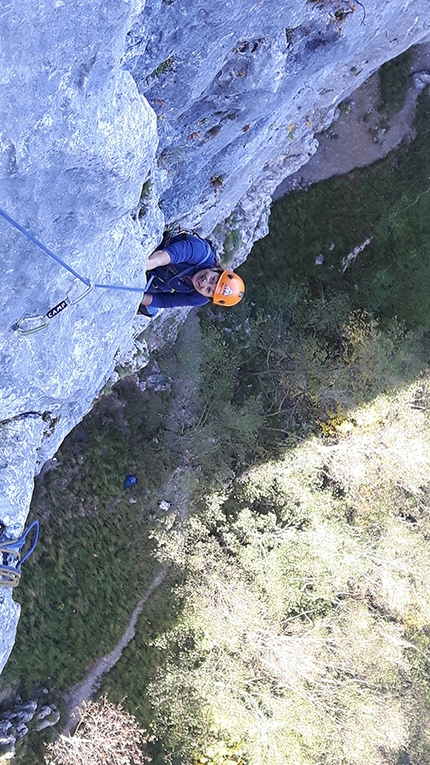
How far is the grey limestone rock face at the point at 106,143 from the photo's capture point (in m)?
4.14

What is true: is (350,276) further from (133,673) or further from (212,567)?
(133,673)

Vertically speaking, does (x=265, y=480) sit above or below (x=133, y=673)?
above

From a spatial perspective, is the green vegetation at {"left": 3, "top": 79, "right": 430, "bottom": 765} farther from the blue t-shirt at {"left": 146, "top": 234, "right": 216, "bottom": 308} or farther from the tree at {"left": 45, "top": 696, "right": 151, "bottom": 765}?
the blue t-shirt at {"left": 146, "top": 234, "right": 216, "bottom": 308}

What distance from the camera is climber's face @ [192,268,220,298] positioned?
7.26 m

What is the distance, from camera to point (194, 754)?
13477mm

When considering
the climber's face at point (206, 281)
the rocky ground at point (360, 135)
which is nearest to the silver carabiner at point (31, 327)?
the climber's face at point (206, 281)

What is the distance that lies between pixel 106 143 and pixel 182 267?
2866 millimetres

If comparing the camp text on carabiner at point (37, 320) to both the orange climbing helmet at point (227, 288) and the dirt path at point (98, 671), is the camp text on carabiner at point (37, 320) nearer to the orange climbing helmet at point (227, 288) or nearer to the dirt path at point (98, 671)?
the orange climbing helmet at point (227, 288)

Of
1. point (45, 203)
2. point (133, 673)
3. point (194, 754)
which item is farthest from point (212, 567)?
point (45, 203)

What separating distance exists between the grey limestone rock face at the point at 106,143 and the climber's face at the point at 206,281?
0.74 meters

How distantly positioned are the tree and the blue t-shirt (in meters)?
9.49

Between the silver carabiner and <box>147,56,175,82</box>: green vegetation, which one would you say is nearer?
the silver carabiner

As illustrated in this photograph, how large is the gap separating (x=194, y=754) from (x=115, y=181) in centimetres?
1328

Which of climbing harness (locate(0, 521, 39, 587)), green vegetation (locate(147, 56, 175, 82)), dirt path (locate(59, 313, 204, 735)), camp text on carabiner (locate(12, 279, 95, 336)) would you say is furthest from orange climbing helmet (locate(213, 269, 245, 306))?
dirt path (locate(59, 313, 204, 735))
